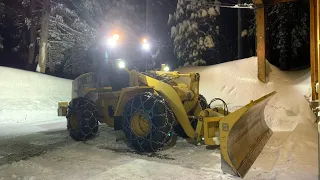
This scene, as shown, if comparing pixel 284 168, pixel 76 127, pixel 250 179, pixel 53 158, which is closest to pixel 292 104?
pixel 284 168

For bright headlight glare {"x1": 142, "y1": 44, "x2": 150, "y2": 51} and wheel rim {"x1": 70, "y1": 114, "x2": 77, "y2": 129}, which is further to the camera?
wheel rim {"x1": 70, "y1": 114, "x2": 77, "y2": 129}

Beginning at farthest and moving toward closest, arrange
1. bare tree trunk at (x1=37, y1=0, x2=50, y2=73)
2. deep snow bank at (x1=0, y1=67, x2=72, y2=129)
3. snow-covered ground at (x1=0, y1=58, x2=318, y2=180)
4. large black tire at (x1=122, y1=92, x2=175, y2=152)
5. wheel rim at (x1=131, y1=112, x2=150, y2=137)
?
bare tree trunk at (x1=37, y1=0, x2=50, y2=73), deep snow bank at (x1=0, y1=67, x2=72, y2=129), wheel rim at (x1=131, y1=112, x2=150, y2=137), large black tire at (x1=122, y1=92, x2=175, y2=152), snow-covered ground at (x1=0, y1=58, x2=318, y2=180)

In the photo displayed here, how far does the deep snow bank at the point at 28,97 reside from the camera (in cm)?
1449

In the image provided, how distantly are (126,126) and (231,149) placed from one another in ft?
9.08

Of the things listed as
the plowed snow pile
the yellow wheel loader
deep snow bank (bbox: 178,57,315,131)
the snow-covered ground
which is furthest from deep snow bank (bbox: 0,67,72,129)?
deep snow bank (bbox: 178,57,315,131)

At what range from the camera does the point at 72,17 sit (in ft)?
87.9

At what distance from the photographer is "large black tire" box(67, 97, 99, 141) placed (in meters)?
8.88

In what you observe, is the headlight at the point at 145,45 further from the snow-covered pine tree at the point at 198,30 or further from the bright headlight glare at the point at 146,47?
the snow-covered pine tree at the point at 198,30

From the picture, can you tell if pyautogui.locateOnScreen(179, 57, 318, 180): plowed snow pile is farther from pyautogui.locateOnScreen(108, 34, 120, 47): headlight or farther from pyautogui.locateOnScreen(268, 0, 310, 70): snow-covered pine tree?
pyautogui.locateOnScreen(268, 0, 310, 70): snow-covered pine tree

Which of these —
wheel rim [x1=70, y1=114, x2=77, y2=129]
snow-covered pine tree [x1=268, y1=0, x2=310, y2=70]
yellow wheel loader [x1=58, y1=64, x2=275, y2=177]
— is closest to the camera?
yellow wheel loader [x1=58, y1=64, x2=275, y2=177]

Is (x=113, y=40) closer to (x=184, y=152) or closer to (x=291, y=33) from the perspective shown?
(x=184, y=152)

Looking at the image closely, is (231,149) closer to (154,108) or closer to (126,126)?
(154,108)

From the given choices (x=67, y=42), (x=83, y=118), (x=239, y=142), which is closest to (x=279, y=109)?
(x=239, y=142)

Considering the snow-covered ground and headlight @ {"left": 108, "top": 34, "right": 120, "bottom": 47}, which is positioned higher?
headlight @ {"left": 108, "top": 34, "right": 120, "bottom": 47}
